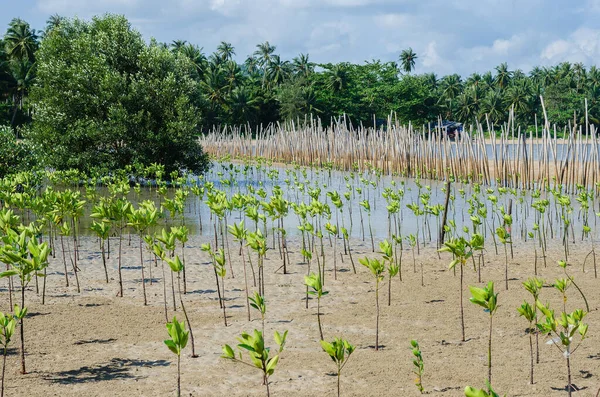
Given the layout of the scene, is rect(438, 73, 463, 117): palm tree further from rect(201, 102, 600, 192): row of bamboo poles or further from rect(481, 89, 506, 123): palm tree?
rect(201, 102, 600, 192): row of bamboo poles

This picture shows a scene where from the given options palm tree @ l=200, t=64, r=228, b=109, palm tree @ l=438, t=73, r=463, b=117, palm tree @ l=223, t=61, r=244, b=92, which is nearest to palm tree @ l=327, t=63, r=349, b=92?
palm tree @ l=223, t=61, r=244, b=92

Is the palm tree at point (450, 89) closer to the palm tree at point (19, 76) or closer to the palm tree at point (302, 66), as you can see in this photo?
the palm tree at point (302, 66)

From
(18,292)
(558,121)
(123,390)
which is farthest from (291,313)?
(558,121)

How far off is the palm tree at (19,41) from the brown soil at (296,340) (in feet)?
170

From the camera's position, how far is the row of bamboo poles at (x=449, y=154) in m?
20.2

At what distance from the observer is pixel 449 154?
25.4m

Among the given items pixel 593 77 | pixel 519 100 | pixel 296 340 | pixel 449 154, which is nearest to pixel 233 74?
pixel 519 100

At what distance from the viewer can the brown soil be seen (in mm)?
5551

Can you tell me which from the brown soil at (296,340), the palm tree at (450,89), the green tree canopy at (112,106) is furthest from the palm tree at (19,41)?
the brown soil at (296,340)

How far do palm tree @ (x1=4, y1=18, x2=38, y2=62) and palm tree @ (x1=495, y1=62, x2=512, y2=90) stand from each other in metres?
54.7

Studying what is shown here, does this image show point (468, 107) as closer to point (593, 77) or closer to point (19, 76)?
point (593, 77)

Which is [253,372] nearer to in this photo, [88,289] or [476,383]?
[476,383]

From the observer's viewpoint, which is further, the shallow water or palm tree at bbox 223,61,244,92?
palm tree at bbox 223,61,244,92

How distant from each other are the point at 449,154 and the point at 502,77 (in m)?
64.8
